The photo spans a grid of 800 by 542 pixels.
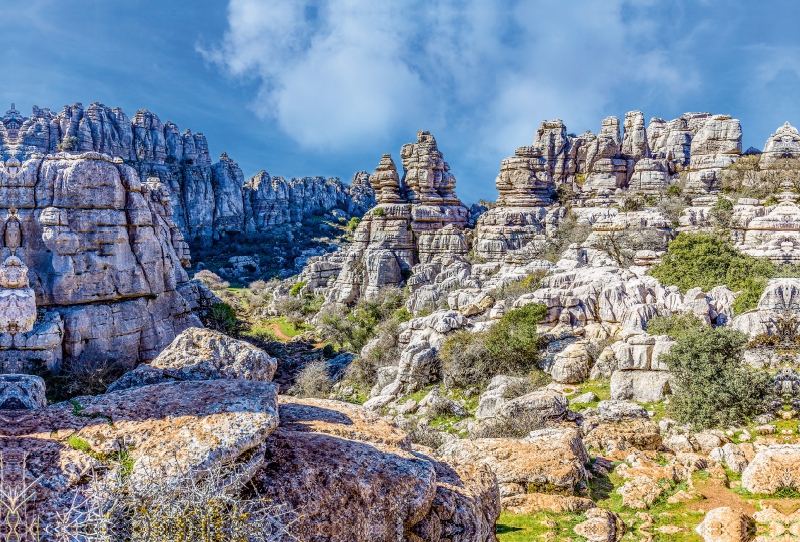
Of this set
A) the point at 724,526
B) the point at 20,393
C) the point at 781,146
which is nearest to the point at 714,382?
the point at 724,526

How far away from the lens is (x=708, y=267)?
52.4 feet

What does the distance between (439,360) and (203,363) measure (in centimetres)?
1027

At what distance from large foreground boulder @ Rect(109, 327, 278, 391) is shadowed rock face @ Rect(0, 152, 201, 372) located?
12653 millimetres

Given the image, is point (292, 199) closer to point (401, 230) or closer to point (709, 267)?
point (401, 230)

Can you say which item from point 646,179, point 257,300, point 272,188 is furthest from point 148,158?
point 646,179

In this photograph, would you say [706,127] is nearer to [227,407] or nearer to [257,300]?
[257,300]

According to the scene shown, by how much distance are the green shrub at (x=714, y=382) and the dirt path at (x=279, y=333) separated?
1938 centimetres

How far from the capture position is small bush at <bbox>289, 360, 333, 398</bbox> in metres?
15.6

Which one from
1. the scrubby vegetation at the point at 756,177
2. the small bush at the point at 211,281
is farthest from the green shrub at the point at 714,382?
the small bush at the point at 211,281

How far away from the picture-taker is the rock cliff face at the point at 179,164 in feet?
173

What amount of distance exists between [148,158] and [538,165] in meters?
49.0

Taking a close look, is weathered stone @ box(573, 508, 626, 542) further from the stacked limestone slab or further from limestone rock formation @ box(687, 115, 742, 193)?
limestone rock formation @ box(687, 115, 742, 193)

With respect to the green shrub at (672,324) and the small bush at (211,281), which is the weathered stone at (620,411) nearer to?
the green shrub at (672,324)

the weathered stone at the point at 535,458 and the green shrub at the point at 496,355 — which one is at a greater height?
the green shrub at the point at 496,355
